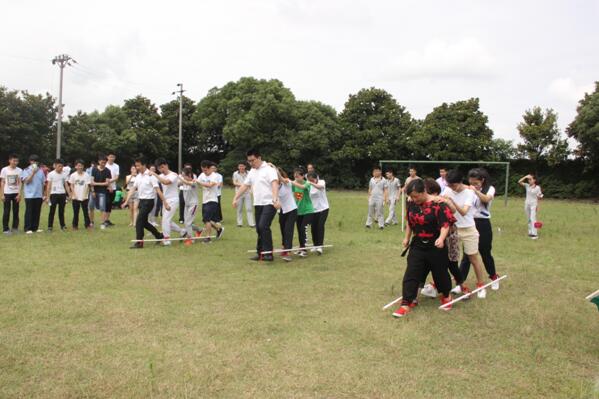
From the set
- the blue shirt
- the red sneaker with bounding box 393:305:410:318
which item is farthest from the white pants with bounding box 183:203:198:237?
the red sneaker with bounding box 393:305:410:318

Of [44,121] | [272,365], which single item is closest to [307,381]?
[272,365]

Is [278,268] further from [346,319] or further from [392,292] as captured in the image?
[346,319]

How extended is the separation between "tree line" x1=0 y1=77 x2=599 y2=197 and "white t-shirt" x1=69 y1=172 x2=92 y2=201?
30620 mm

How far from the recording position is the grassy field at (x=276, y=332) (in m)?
3.95

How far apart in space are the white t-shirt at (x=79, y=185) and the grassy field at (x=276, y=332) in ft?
12.2

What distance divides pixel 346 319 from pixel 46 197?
34.3ft

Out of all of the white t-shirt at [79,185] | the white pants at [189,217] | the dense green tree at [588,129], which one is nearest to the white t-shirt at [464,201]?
the white pants at [189,217]

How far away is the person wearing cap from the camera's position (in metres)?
12.0

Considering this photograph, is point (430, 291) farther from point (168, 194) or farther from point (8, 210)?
point (8, 210)

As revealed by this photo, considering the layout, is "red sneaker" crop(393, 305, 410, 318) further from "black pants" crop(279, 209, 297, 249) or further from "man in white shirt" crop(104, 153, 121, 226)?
"man in white shirt" crop(104, 153, 121, 226)

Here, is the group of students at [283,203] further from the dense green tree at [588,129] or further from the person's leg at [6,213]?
the dense green tree at [588,129]

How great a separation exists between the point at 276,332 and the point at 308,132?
127 feet

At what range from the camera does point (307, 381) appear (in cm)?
400

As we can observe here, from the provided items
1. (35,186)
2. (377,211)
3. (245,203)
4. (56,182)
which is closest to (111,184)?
(56,182)
